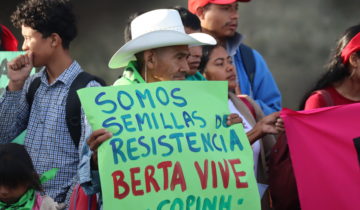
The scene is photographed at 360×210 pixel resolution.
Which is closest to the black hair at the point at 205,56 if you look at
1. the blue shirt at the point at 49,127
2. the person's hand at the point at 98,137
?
the blue shirt at the point at 49,127

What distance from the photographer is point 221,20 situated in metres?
6.59

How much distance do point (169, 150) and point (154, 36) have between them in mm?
639

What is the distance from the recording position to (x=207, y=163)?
16.1 ft

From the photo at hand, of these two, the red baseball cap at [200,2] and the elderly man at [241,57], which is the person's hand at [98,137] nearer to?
the elderly man at [241,57]

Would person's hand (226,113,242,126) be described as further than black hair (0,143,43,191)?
No

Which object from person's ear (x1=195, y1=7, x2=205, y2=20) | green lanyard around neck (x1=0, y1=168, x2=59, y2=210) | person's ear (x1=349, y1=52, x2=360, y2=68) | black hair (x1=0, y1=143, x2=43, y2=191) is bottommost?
green lanyard around neck (x1=0, y1=168, x2=59, y2=210)

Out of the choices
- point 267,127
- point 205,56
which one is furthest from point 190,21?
point 267,127

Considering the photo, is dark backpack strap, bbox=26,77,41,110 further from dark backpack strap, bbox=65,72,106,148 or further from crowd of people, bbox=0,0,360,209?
dark backpack strap, bbox=65,72,106,148

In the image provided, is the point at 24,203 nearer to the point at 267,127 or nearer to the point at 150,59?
the point at 150,59

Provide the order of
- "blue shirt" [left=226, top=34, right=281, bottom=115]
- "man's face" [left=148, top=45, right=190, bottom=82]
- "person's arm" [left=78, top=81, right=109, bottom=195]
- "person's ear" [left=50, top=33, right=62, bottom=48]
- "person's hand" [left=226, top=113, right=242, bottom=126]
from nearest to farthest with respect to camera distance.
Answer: "person's arm" [left=78, top=81, right=109, bottom=195] < "person's hand" [left=226, top=113, right=242, bottom=126] < "man's face" [left=148, top=45, right=190, bottom=82] < "person's ear" [left=50, top=33, right=62, bottom=48] < "blue shirt" [left=226, top=34, right=281, bottom=115]

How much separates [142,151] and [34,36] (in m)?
1.33

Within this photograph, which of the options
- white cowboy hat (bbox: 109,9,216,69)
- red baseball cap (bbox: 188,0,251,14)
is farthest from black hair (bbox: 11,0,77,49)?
red baseball cap (bbox: 188,0,251,14)

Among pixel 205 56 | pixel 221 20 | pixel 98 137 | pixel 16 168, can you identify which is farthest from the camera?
pixel 221 20

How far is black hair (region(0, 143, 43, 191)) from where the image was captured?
17.2 feet
